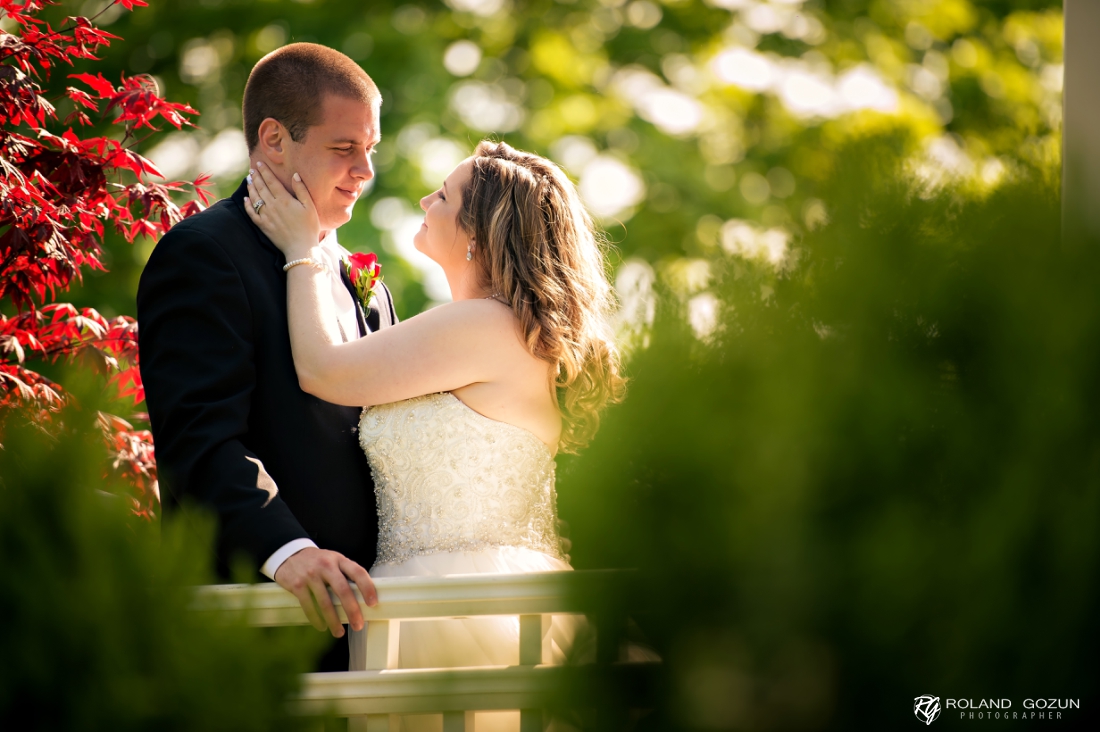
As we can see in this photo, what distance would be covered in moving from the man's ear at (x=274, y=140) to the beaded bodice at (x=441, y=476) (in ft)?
3.49

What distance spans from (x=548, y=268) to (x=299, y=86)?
1206mm

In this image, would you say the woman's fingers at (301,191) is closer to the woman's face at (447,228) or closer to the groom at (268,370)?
the groom at (268,370)

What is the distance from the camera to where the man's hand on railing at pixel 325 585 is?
2.17m

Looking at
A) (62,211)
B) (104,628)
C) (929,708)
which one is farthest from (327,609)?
(62,211)

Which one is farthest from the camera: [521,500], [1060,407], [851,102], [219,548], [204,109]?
[851,102]

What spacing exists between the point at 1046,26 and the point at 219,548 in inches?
593

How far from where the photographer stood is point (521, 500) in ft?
11.0

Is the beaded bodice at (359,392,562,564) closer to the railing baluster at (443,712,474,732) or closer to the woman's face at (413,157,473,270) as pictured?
the woman's face at (413,157,473,270)

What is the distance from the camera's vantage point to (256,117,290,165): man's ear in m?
3.61

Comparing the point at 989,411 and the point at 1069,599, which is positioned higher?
the point at 989,411

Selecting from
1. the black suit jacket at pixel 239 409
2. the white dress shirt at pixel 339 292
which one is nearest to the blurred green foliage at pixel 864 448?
the black suit jacket at pixel 239 409

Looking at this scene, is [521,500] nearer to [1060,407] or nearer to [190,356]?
[190,356]

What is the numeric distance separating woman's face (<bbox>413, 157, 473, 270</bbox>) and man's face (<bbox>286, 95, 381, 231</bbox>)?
29cm

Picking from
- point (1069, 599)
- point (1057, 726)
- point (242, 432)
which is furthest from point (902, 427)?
point (242, 432)
